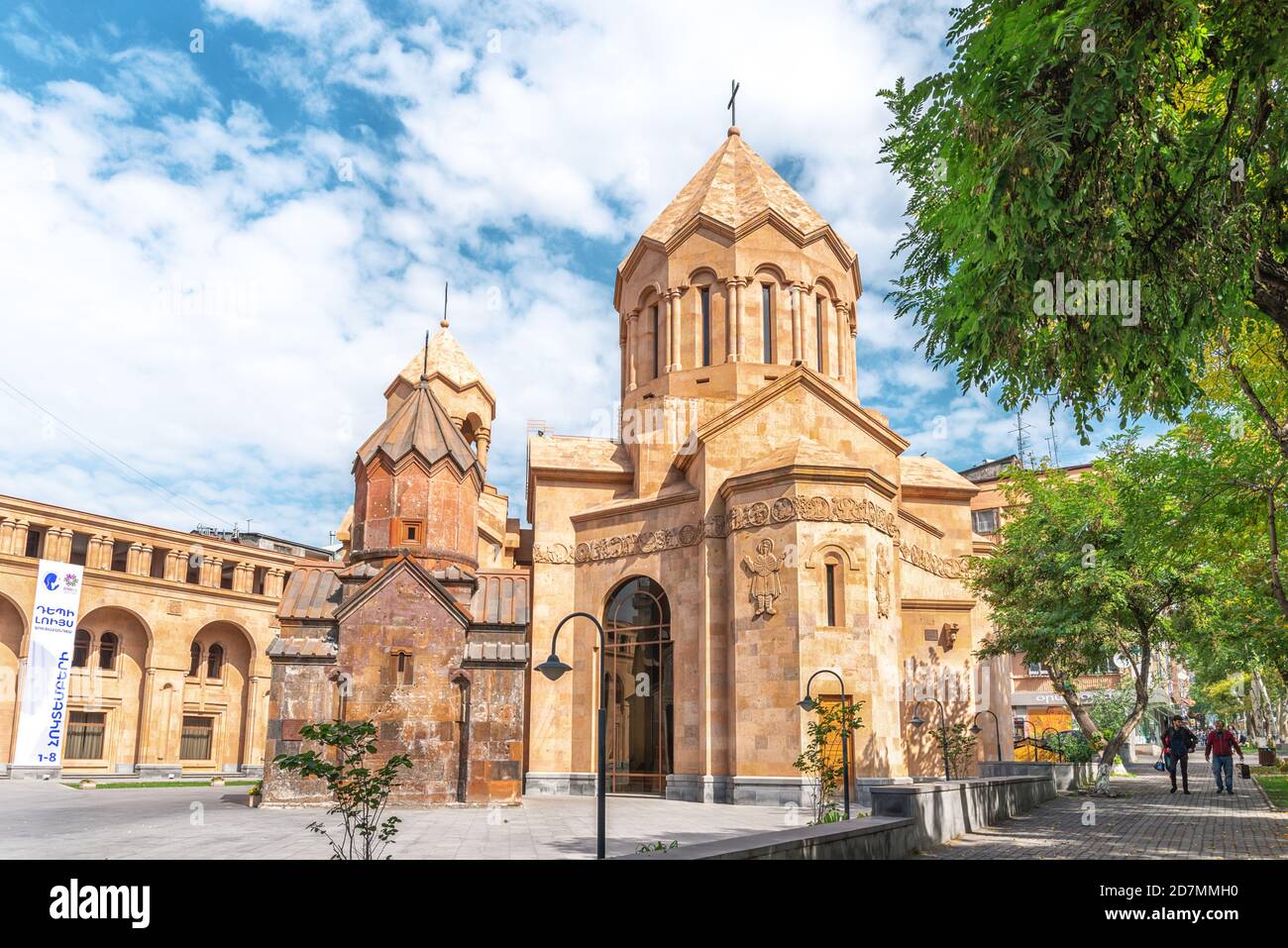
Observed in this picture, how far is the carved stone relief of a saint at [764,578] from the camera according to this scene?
21562 mm

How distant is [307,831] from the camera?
48.2 feet

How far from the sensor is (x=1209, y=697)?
192ft

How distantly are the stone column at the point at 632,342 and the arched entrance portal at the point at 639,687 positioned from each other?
750cm

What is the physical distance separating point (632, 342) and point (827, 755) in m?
15.3

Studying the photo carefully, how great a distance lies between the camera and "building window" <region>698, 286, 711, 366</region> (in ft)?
94.2

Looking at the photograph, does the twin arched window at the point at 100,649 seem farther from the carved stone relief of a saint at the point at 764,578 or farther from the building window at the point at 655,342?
the carved stone relief of a saint at the point at 764,578

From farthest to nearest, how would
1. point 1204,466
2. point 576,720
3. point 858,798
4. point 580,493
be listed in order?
1. point 580,493
2. point 576,720
3. point 858,798
4. point 1204,466

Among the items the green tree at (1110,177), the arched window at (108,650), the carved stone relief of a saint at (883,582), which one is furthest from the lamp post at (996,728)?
the arched window at (108,650)

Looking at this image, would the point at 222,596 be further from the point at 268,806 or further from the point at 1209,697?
the point at 1209,697

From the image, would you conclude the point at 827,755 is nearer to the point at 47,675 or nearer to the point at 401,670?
the point at 401,670

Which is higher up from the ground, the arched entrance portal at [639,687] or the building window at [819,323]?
the building window at [819,323]
